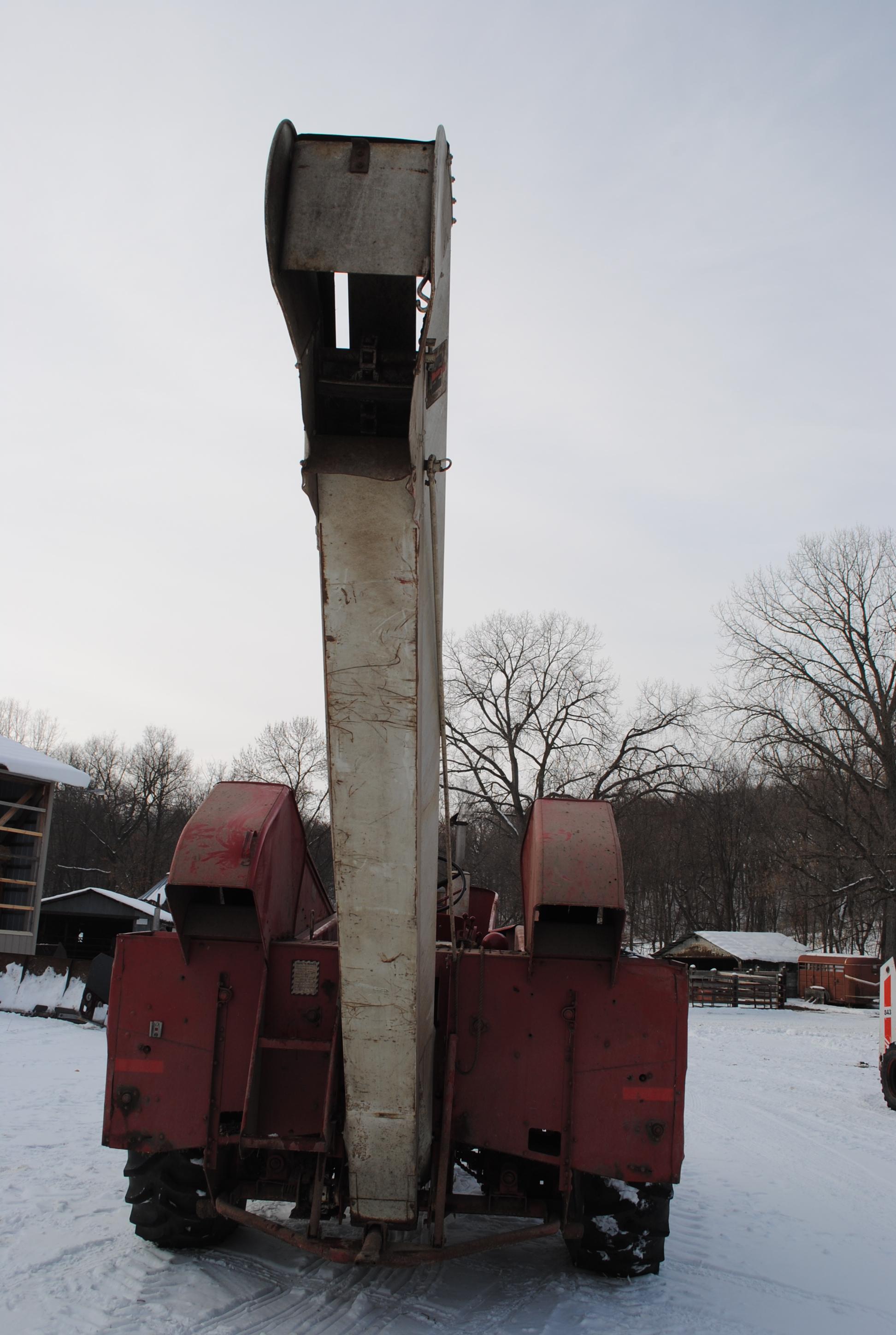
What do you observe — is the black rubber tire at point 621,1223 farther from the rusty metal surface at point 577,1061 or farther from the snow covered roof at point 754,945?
the snow covered roof at point 754,945

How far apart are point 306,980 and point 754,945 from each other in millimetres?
34571

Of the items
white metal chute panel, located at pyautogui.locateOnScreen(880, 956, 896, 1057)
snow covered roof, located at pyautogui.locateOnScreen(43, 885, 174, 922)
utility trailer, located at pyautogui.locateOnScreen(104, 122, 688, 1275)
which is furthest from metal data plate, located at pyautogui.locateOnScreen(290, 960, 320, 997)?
snow covered roof, located at pyautogui.locateOnScreen(43, 885, 174, 922)

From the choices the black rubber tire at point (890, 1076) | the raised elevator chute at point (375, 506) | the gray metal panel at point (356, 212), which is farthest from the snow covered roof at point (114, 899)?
the gray metal panel at point (356, 212)

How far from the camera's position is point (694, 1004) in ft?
91.0

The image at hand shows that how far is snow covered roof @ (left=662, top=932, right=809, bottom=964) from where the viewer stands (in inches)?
1367

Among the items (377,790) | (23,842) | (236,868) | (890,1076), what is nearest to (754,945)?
(890,1076)

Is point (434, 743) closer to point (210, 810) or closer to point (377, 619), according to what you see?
point (377, 619)

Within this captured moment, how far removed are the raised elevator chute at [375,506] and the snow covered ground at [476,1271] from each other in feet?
4.77

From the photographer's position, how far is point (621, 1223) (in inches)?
181

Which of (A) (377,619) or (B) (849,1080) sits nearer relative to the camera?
(A) (377,619)

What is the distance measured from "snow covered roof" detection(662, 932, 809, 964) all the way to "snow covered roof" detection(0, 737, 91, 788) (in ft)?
78.5

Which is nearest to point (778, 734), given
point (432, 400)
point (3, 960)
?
point (3, 960)

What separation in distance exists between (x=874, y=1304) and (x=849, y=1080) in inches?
385

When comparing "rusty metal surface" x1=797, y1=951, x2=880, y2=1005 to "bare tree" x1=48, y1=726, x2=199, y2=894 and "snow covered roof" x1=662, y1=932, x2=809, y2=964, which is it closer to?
"snow covered roof" x1=662, y1=932, x2=809, y2=964
